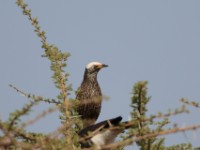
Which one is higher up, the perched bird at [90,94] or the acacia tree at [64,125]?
the perched bird at [90,94]

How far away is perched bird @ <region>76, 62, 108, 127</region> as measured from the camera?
869cm

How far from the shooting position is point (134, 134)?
12.5 feet

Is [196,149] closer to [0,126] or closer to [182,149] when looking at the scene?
[182,149]

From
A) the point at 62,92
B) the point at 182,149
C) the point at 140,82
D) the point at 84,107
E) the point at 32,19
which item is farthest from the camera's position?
the point at 84,107

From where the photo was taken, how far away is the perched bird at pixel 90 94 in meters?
→ 8.69

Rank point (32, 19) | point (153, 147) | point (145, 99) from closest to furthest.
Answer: point (145, 99), point (153, 147), point (32, 19)

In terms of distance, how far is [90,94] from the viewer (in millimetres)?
8781

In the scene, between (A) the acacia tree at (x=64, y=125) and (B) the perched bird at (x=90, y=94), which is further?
(B) the perched bird at (x=90, y=94)

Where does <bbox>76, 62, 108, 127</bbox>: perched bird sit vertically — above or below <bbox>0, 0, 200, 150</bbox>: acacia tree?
above

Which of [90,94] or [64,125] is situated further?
[90,94]

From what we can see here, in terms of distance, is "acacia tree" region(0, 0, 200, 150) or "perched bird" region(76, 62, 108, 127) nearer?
"acacia tree" region(0, 0, 200, 150)

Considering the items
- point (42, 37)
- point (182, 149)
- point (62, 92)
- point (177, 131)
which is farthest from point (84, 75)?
point (177, 131)

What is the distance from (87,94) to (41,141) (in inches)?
233

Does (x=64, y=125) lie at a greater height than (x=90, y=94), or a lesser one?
lesser
